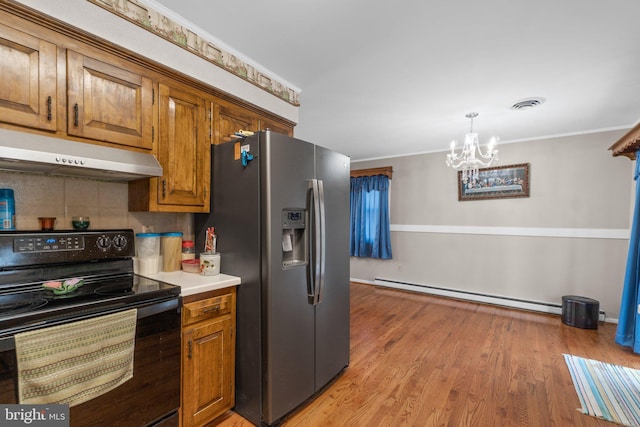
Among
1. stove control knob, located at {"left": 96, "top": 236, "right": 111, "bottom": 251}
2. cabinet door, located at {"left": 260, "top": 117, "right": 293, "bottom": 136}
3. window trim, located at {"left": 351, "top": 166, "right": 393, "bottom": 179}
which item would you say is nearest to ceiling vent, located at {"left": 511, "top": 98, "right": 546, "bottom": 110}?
cabinet door, located at {"left": 260, "top": 117, "right": 293, "bottom": 136}

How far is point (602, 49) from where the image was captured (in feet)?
6.34

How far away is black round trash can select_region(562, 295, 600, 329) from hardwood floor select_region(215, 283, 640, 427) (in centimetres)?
10

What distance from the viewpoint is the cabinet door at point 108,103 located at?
142 centimetres

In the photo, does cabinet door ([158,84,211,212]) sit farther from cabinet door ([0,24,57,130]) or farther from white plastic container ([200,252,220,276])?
cabinet door ([0,24,57,130])

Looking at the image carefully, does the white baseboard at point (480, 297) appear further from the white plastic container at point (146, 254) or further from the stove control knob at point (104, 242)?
the stove control knob at point (104, 242)

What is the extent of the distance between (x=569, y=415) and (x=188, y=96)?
3374 mm

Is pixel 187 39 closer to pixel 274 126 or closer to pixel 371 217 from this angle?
pixel 274 126

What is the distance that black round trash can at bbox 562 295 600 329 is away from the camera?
333 cm

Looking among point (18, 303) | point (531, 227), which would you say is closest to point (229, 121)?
point (18, 303)

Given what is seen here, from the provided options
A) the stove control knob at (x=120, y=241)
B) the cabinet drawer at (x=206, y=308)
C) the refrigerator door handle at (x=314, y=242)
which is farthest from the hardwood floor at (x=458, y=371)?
the stove control knob at (x=120, y=241)

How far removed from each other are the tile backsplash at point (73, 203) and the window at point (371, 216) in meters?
3.91

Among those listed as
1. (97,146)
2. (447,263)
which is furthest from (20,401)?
(447,263)

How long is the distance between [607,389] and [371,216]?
12.2ft

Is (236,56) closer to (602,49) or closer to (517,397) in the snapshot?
Answer: (602,49)
